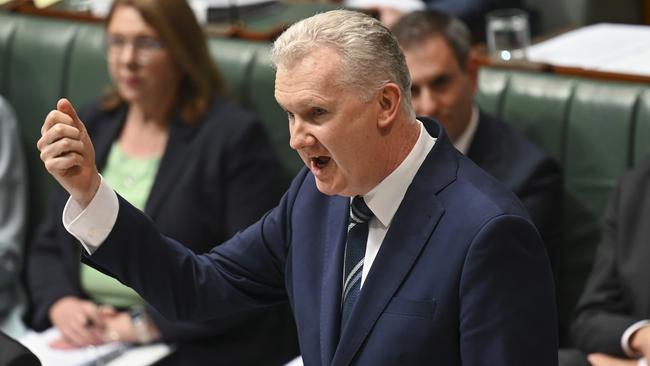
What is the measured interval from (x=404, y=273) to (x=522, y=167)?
1.13m

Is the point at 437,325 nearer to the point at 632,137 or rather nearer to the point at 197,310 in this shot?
the point at 197,310

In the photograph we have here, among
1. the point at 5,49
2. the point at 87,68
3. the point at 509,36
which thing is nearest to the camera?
the point at 509,36

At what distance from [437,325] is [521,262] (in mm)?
140

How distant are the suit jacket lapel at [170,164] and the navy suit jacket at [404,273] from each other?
1.04m

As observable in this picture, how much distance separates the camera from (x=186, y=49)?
3.04m

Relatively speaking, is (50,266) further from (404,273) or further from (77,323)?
(404,273)

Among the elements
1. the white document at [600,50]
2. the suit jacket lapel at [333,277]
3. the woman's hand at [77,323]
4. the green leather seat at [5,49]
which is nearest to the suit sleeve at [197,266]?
the suit jacket lapel at [333,277]

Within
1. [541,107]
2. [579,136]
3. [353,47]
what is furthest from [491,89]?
[353,47]

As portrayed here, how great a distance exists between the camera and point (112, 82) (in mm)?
3365

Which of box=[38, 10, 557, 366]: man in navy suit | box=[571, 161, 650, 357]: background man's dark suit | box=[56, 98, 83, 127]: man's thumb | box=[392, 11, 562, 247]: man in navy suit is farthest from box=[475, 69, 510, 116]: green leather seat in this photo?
box=[56, 98, 83, 127]: man's thumb

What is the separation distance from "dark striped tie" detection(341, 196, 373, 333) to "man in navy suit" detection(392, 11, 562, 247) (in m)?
1.00

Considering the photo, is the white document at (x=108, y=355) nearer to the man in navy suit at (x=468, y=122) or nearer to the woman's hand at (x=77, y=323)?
the woman's hand at (x=77, y=323)

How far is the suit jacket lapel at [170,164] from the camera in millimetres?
2941

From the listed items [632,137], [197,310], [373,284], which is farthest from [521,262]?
[632,137]
